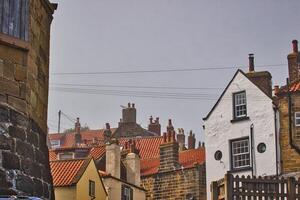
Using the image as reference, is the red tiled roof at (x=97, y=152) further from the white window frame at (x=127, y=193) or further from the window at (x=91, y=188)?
the window at (x=91, y=188)

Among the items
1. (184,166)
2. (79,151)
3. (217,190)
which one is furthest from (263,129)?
(217,190)

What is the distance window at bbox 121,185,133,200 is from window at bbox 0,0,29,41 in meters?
26.2

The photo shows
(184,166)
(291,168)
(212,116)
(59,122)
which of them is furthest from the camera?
(59,122)

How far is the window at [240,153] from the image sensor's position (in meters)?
34.2

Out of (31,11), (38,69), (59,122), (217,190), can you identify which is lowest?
(217,190)

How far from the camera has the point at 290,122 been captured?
33719mm

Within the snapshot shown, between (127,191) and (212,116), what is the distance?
6.19 metres

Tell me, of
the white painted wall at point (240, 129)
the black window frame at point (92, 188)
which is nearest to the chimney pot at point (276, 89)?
the white painted wall at point (240, 129)

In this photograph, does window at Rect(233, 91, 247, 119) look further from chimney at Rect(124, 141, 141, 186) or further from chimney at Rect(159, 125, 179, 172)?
chimney at Rect(124, 141, 141, 186)

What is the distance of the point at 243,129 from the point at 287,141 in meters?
2.36

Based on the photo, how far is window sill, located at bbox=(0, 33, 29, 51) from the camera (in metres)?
11.4

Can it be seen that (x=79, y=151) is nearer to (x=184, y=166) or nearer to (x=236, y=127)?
(x=184, y=166)

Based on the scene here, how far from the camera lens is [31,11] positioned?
12.1 m

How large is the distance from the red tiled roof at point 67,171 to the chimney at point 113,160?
4.67 m
